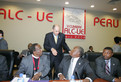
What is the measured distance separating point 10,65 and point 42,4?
426cm

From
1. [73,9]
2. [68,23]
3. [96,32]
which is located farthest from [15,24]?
[96,32]

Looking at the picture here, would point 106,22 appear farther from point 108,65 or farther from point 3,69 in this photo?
point 3,69

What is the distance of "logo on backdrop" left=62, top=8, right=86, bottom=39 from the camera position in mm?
5965

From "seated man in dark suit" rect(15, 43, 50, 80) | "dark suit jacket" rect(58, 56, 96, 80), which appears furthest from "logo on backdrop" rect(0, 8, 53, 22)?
"dark suit jacket" rect(58, 56, 96, 80)

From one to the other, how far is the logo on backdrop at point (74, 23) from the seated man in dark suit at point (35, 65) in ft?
12.8

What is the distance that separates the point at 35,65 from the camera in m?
2.11

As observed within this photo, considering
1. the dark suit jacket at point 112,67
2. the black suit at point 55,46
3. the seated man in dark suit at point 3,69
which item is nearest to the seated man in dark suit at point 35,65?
the seated man in dark suit at point 3,69

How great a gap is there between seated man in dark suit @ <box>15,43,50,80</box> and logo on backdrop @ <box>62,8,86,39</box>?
390 centimetres

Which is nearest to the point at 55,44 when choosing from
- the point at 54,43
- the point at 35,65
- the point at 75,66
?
Result: the point at 54,43

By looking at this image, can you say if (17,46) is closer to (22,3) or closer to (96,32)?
(22,3)

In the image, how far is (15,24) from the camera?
5.55 metres

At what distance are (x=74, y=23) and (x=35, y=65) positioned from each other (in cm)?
438

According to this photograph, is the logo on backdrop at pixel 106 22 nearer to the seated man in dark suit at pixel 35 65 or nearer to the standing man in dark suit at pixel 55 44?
the standing man in dark suit at pixel 55 44

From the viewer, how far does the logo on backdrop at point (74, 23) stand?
5965 mm
